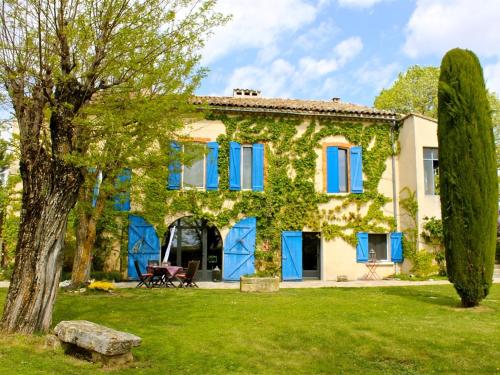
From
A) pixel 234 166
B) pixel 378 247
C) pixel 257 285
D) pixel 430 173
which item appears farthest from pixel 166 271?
pixel 430 173

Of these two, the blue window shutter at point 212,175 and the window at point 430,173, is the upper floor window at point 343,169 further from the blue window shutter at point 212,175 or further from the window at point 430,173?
the blue window shutter at point 212,175

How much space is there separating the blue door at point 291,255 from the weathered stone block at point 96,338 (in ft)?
35.8

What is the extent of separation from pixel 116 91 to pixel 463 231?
721cm

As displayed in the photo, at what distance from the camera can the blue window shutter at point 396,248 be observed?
1702 cm

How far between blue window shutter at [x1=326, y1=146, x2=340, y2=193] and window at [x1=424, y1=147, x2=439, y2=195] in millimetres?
3313

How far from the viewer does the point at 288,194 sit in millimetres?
16594

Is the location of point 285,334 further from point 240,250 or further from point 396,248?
point 396,248

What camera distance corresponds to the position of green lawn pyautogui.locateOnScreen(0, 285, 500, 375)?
5434mm

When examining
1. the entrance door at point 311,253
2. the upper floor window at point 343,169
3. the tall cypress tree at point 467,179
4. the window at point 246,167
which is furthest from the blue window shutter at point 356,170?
the tall cypress tree at point 467,179

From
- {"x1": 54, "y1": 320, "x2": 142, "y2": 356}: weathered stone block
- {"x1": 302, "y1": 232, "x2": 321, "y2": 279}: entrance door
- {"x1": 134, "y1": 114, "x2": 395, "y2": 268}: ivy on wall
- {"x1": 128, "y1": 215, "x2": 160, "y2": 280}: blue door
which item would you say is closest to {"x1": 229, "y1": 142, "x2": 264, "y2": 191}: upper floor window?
{"x1": 134, "y1": 114, "x2": 395, "y2": 268}: ivy on wall

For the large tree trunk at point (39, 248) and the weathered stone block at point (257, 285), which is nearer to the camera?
the large tree trunk at point (39, 248)

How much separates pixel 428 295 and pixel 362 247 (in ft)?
17.6

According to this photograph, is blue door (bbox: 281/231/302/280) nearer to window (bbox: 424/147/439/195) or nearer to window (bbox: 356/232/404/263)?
window (bbox: 356/232/404/263)

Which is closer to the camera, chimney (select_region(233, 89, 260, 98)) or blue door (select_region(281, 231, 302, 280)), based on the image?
blue door (select_region(281, 231, 302, 280))
